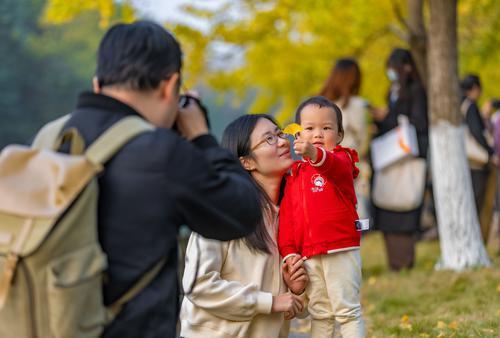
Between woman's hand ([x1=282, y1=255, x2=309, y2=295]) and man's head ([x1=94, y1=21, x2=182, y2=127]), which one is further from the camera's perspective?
woman's hand ([x1=282, y1=255, x2=309, y2=295])

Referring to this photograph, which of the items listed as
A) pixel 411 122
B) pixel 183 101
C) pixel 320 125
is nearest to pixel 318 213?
pixel 320 125

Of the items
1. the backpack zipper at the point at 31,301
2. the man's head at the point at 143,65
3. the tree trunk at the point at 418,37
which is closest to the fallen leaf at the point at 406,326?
the man's head at the point at 143,65

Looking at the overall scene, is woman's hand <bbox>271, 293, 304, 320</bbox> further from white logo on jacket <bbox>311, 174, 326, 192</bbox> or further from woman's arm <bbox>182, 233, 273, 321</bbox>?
white logo on jacket <bbox>311, 174, 326, 192</bbox>

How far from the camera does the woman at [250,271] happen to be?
12.6 feet

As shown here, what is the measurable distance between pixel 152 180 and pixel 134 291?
368 mm

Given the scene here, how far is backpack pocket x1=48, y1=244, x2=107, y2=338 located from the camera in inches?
101

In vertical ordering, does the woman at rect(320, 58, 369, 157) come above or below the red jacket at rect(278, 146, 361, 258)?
above

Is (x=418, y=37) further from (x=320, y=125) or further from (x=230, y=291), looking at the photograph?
(x=230, y=291)

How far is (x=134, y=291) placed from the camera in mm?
2773

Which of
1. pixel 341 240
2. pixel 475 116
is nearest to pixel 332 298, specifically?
pixel 341 240

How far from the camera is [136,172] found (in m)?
2.70

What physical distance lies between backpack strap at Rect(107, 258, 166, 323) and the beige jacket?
0.89 m

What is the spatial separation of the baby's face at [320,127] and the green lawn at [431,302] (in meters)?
1.92

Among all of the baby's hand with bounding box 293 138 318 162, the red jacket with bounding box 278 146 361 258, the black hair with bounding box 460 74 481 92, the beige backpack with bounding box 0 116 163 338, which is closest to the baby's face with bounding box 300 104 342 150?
the red jacket with bounding box 278 146 361 258
